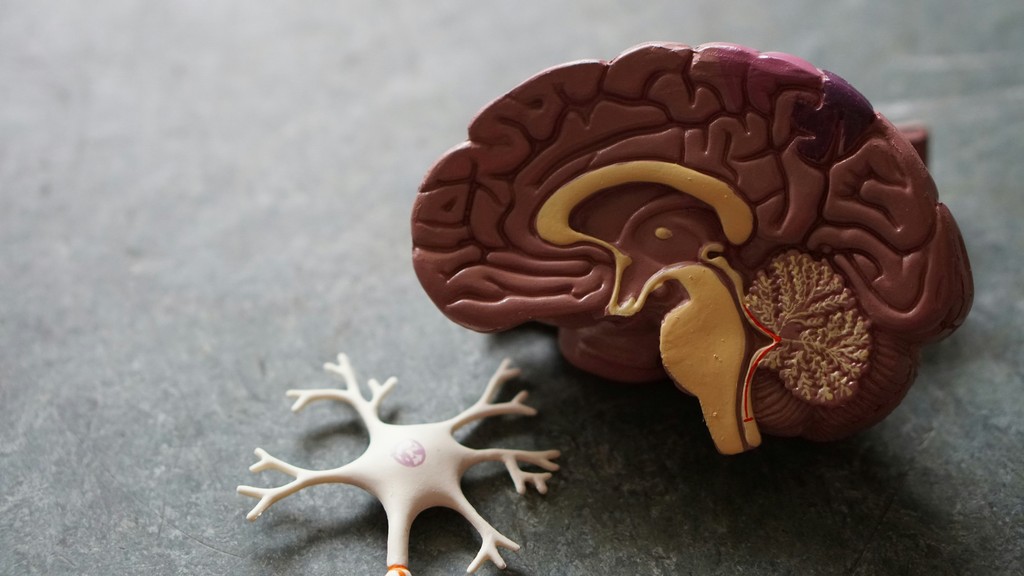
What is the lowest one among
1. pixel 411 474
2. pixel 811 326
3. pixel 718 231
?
pixel 411 474

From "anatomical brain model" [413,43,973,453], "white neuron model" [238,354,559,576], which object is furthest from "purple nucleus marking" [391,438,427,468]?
"anatomical brain model" [413,43,973,453]

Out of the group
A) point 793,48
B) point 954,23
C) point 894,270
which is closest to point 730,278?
point 894,270

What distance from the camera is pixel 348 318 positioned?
182 centimetres

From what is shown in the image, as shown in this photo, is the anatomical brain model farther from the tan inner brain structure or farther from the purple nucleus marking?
the purple nucleus marking

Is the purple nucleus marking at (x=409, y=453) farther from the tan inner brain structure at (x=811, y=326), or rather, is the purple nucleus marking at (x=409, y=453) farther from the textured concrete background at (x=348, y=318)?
the tan inner brain structure at (x=811, y=326)

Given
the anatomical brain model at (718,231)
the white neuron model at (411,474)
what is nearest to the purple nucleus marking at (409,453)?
the white neuron model at (411,474)

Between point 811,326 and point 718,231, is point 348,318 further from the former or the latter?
point 811,326

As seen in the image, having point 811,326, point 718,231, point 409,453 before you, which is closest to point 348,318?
point 409,453

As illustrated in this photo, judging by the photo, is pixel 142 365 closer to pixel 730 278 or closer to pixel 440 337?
pixel 440 337

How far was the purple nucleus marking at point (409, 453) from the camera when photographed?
4.69 feet

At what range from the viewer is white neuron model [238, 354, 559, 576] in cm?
136

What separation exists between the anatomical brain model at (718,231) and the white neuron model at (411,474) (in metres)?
0.19

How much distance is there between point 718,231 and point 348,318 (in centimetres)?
76

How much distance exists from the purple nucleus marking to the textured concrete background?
9 centimetres
